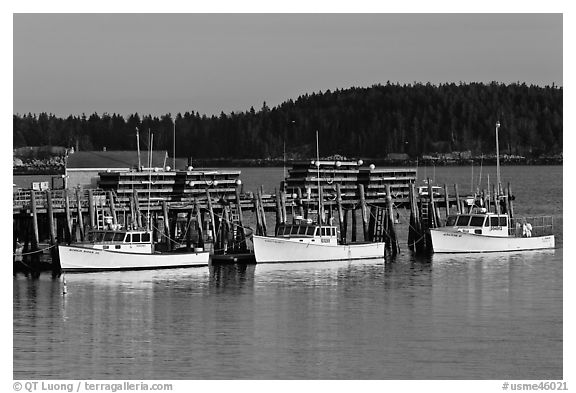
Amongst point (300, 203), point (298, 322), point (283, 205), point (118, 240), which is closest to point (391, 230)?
point (300, 203)

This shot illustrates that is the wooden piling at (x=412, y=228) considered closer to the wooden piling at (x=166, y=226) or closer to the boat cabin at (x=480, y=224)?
the boat cabin at (x=480, y=224)

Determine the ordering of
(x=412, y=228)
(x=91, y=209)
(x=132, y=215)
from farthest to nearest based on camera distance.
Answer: (x=412, y=228)
(x=132, y=215)
(x=91, y=209)

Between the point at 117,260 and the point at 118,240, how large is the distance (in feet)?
2.93

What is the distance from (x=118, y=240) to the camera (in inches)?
2763

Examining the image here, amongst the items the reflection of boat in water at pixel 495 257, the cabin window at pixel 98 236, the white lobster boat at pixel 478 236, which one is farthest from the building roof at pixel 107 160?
the reflection of boat in water at pixel 495 257

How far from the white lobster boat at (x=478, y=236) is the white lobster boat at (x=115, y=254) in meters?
15.4

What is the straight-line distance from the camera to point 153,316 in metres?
58.3

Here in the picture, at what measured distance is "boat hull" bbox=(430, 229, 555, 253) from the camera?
7994 centimetres

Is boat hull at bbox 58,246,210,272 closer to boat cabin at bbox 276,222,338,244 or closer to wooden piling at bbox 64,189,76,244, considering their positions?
wooden piling at bbox 64,189,76,244

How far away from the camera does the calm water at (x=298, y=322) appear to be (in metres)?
48.7

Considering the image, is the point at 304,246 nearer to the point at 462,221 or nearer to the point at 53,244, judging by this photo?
the point at 462,221
